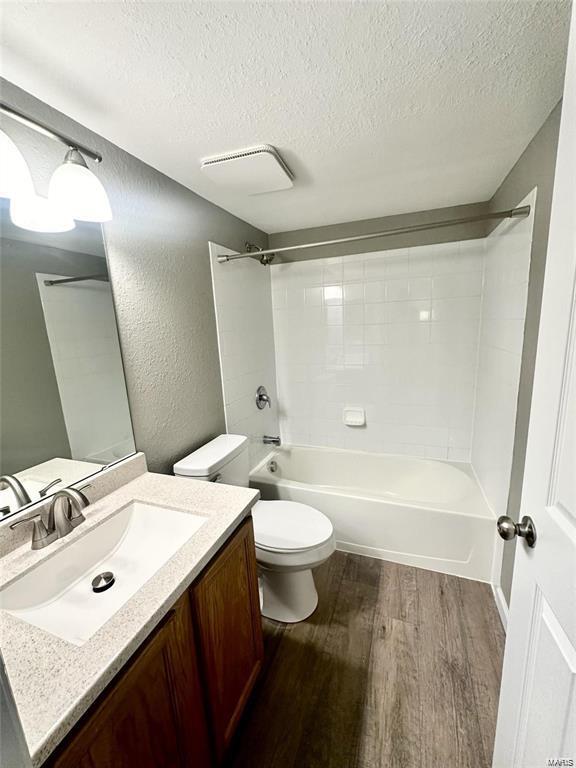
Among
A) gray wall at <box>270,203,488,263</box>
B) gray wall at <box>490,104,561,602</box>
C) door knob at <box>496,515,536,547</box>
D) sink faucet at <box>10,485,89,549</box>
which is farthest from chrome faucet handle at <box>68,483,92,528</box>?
gray wall at <box>270,203,488,263</box>

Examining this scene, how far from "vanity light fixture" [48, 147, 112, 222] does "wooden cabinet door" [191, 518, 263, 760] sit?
1186mm

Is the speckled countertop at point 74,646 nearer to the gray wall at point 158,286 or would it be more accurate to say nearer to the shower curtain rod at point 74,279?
the gray wall at point 158,286

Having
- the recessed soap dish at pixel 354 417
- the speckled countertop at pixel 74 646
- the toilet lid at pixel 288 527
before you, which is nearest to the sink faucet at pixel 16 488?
the speckled countertop at pixel 74 646

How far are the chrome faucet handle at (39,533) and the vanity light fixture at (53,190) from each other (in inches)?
35.5

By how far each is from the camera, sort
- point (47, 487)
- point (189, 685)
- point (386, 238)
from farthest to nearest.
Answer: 1. point (386, 238)
2. point (47, 487)
3. point (189, 685)

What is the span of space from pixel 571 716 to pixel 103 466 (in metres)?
1.43

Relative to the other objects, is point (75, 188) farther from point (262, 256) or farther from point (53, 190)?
point (262, 256)

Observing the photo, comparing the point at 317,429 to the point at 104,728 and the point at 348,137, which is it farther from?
the point at 104,728

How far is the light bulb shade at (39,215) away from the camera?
92cm

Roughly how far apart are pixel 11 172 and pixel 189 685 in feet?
4.84

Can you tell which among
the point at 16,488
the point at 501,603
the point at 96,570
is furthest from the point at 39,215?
the point at 501,603

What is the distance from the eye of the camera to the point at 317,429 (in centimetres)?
Result: 278

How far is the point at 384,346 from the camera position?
2451 mm

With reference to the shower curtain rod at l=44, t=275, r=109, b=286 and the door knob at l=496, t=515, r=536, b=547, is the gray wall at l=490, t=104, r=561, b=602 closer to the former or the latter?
the door knob at l=496, t=515, r=536, b=547
